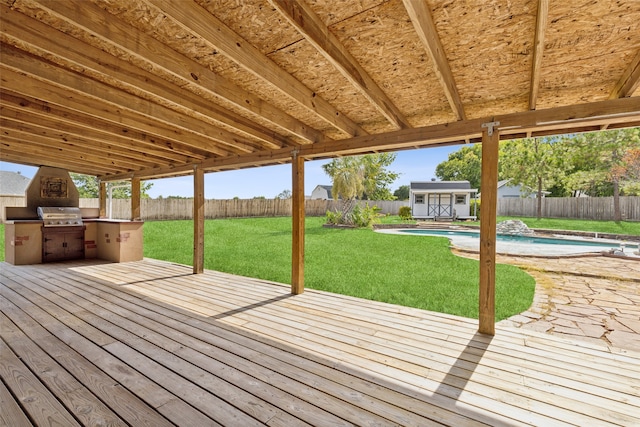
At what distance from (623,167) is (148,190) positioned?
3622 centimetres

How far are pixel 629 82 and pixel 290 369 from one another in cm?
330

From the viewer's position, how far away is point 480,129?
289cm

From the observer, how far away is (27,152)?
5230 millimetres

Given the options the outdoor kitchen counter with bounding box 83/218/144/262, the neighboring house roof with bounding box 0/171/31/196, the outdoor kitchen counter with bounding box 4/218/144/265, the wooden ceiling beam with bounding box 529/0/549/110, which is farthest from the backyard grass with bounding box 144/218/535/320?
the neighboring house roof with bounding box 0/171/31/196

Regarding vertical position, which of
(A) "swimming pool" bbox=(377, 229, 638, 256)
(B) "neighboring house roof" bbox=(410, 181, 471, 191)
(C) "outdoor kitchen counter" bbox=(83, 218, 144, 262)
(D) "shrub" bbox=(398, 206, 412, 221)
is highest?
(B) "neighboring house roof" bbox=(410, 181, 471, 191)

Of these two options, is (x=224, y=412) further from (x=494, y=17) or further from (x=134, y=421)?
(x=494, y=17)

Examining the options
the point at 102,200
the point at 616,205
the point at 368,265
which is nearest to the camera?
the point at 368,265

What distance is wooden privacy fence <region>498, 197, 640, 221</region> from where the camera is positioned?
597 inches

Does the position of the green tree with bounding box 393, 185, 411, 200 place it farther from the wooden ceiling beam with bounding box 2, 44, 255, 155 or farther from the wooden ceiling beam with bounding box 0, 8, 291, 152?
the wooden ceiling beam with bounding box 0, 8, 291, 152

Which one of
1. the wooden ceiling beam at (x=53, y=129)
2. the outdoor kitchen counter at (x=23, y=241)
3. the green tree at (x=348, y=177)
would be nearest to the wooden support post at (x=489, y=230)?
the wooden ceiling beam at (x=53, y=129)

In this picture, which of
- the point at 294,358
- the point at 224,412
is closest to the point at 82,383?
the point at 224,412

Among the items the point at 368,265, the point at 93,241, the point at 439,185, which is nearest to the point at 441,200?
the point at 439,185

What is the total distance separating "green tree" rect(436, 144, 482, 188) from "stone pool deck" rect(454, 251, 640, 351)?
2551cm

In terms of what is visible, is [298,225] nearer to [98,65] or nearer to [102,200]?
[98,65]
